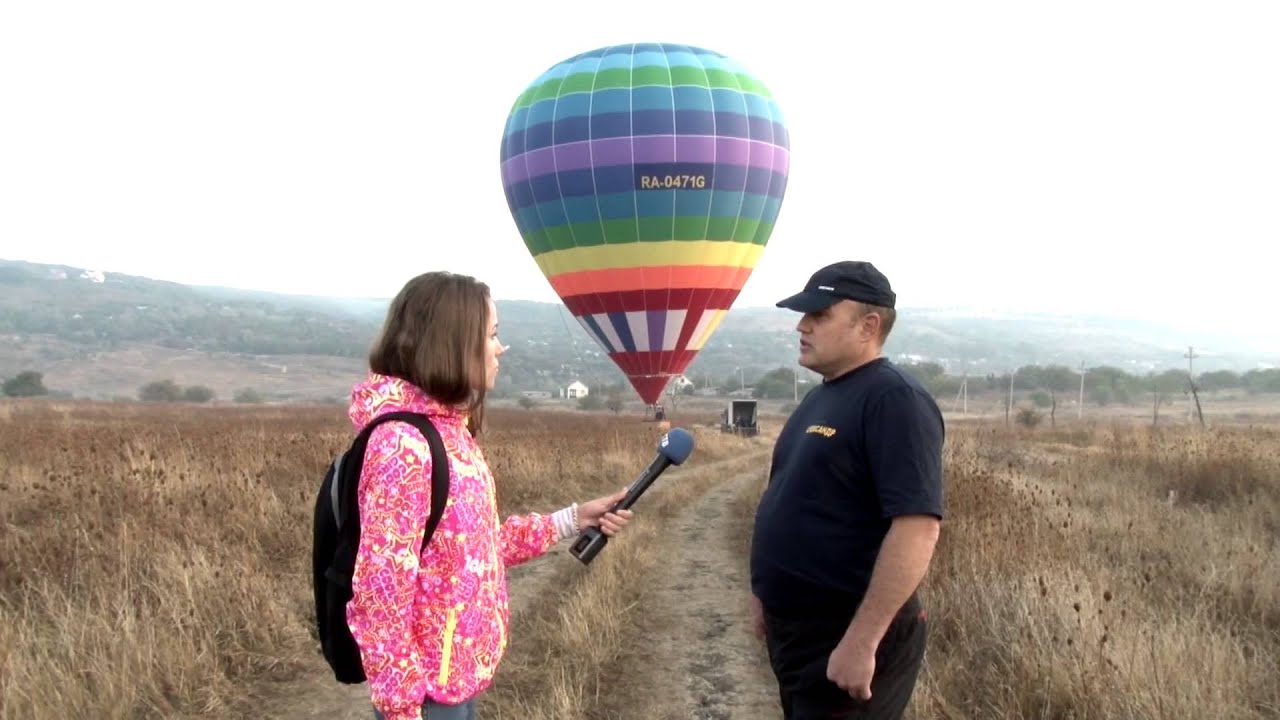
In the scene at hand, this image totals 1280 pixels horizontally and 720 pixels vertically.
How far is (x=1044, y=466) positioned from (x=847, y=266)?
13.1m

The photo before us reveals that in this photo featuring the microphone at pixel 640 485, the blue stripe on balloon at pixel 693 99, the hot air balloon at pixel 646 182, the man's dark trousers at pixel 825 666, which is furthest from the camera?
the blue stripe on balloon at pixel 693 99

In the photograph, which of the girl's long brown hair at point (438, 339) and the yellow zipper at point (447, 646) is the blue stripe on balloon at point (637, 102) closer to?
the girl's long brown hair at point (438, 339)

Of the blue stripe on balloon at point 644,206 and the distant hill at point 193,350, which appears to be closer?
the blue stripe on balloon at point 644,206

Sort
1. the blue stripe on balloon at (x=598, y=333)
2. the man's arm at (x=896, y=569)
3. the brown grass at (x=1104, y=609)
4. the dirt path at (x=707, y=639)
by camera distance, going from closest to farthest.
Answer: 1. the man's arm at (x=896, y=569)
2. the brown grass at (x=1104, y=609)
3. the dirt path at (x=707, y=639)
4. the blue stripe on balloon at (x=598, y=333)

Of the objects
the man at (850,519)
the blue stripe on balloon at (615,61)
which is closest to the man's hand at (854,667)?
the man at (850,519)

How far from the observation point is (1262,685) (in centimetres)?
412

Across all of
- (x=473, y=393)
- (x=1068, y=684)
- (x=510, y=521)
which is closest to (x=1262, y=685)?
(x=1068, y=684)

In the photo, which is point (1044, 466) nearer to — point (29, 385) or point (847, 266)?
point (847, 266)

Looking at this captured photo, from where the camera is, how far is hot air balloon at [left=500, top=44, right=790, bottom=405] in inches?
688

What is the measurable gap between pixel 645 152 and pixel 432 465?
15.9m

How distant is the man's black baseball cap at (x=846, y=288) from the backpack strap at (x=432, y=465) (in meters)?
1.22

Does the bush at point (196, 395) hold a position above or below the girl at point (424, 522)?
below

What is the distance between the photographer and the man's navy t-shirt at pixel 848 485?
243cm

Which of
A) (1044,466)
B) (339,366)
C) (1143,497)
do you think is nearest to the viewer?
(1143,497)
